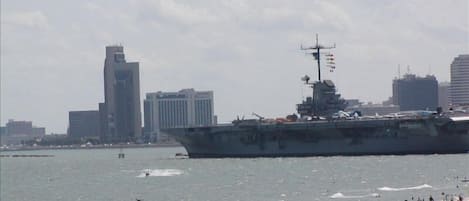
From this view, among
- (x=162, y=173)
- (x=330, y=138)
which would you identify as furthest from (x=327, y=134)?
(x=162, y=173)

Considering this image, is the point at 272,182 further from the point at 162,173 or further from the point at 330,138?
the point at 330,138

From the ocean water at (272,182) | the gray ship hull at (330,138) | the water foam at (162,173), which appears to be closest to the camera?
the ocean water at (272,182)

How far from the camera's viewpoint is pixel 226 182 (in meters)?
94.8

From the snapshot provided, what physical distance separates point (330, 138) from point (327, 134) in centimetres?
68

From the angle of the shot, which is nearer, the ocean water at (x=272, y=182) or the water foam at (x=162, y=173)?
the ocean water at (x=272, y=182)

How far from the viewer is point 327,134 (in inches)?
4929

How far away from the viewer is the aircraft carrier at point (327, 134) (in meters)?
119

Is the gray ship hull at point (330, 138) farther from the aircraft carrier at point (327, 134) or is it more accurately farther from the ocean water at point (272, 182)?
the ocean water at point (272, 182)

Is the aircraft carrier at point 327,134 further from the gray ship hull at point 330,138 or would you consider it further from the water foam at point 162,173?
the water foam at point 162,173

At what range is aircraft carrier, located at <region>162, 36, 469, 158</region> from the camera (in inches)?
4695

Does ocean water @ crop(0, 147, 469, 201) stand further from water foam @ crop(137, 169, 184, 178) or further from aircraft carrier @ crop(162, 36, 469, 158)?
aircraft carrier @ crop(162, 36, 469, 158)

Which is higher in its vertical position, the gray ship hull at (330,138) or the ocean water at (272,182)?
the gray ship hull at (330,138)

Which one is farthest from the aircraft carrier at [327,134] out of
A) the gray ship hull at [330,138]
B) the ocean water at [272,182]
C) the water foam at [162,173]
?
the water foam at [162,173]

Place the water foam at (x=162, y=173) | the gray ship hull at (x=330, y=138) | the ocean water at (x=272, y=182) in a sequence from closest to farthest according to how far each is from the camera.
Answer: the ocean water at (x=272, y=182) → the water foam at (x=162, y=173) → the gray ship hull at (x=330, y=138)
